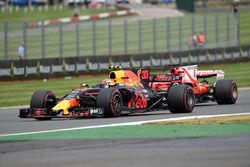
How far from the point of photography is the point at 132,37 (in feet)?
173

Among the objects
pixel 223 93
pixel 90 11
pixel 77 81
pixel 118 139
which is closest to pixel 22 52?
pixel 77 81

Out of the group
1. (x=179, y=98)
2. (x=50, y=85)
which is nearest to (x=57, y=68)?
(x=50, y=85)

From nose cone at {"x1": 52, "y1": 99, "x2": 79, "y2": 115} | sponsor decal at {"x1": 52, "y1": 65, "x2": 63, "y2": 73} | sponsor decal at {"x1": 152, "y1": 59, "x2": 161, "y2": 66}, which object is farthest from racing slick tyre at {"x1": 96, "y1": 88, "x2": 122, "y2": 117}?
sponsor decal at {"x1": 152, "y1": 59, "x2": 161, "y2": 66}

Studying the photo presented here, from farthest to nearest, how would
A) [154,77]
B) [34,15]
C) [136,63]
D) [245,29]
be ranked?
[34,15] → [245,29] → [136,63] → [154,77]

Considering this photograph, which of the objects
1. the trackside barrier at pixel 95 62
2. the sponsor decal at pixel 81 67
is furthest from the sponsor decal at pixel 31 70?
the sponsor decal at pixel 81 67

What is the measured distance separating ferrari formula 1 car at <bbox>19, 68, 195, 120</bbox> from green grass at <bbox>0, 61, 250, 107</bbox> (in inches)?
279

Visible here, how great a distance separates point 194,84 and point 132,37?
2887 cm

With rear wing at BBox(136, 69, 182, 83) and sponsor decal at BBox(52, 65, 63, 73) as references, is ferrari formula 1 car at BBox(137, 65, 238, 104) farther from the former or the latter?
sponsor decal at BBox(52, 65, 63, 73)

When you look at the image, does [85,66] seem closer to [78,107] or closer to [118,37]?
[118,37]

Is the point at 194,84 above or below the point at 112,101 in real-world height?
above

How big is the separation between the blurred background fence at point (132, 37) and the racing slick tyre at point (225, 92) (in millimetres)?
24413

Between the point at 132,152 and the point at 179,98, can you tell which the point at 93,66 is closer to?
the point at 179,98

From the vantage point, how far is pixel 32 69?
4122cm

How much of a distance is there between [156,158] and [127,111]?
25.4ft
